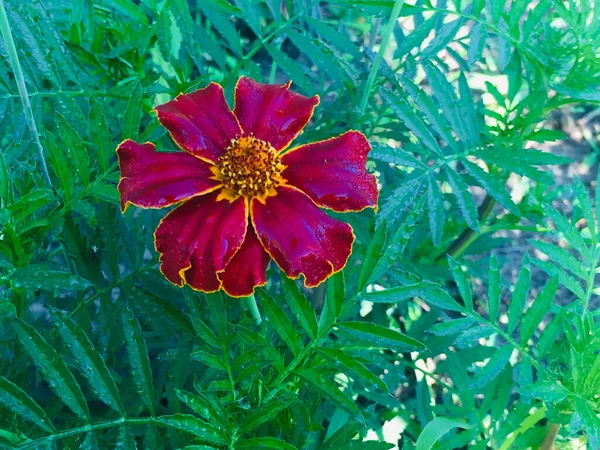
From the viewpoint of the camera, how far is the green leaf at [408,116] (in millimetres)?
996

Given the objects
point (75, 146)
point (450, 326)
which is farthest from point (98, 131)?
point (450, 326)

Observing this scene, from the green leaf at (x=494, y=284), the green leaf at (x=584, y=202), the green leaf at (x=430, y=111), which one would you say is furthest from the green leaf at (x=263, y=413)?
the green leaf at (x=584, y=202)

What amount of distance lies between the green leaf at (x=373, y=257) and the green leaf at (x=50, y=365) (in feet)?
1.22

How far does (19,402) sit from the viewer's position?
66 centimetres

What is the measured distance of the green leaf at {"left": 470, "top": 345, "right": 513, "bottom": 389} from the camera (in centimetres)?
95

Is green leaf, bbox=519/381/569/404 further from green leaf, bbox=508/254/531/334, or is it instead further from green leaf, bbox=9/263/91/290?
green leaf, bbox=9/263/91/290

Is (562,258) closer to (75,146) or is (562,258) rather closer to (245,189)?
(245,189)

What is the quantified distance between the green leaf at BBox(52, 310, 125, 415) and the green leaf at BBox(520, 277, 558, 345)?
646 millimetres

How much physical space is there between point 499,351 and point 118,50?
0.81 m

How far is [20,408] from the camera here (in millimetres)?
660

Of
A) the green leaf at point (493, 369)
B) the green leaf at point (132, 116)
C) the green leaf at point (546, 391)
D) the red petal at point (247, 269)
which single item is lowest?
the green leaf at point (493, 369)

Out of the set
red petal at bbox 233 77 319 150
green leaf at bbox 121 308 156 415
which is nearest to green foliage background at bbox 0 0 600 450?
green leaf at bbox 121 308 156 415

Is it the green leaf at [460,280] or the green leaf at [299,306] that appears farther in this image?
the green leaf at [460,280]

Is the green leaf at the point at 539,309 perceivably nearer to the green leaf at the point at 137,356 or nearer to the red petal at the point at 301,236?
the red petal at the point at 301,236
